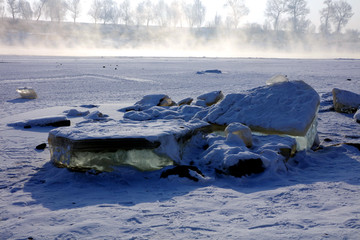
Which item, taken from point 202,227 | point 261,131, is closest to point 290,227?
point 202,227

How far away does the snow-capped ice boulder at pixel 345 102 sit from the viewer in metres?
4.83

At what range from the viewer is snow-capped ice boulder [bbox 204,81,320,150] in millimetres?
3041

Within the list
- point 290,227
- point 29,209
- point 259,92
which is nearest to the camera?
point 290,227

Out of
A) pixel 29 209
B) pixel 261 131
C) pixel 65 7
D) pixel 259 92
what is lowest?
pixel 29 209

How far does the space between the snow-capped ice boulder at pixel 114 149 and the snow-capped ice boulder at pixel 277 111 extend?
1.01m

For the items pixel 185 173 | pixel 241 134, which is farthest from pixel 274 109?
pixel 185 173

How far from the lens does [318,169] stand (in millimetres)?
2574

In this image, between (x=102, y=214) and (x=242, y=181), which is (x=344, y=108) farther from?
(x=102, y=214)

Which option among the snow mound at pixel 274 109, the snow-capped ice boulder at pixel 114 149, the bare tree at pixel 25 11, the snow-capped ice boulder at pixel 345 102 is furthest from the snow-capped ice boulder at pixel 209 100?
the bare tree at pixel 25 11

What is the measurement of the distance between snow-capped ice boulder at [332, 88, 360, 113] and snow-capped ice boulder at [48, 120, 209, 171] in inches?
132

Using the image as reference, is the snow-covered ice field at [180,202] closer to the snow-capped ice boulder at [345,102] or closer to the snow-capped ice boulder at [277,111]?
the snow-capped ice boulder at [277,111]

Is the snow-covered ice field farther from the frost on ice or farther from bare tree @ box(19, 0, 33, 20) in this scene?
bare tree @ box(19, 0, 33, 20)

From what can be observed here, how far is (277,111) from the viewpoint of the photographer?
328 centimetres

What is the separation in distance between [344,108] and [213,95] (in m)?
1.95
